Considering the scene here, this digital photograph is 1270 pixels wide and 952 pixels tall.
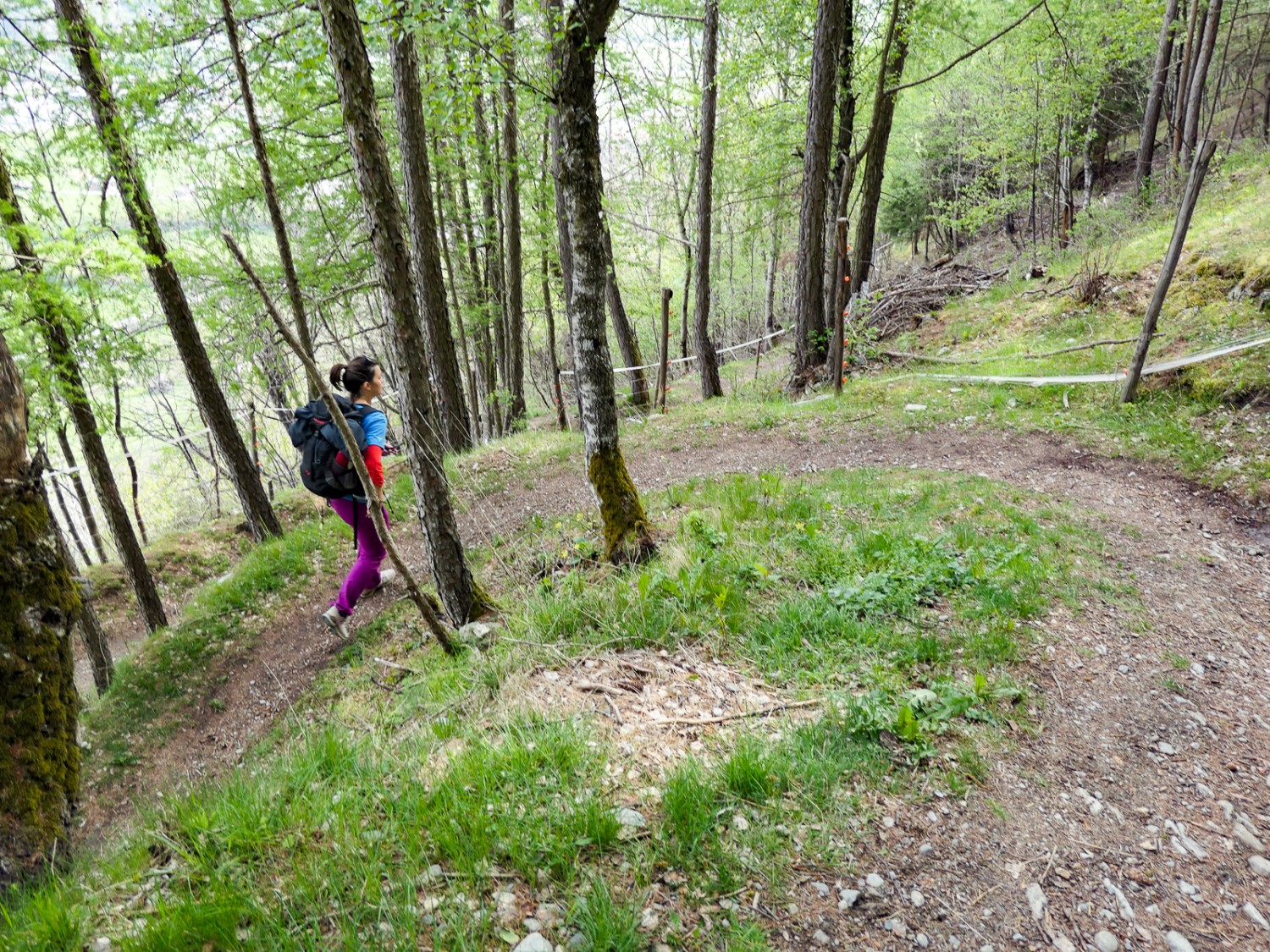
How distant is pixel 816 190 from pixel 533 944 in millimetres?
12051

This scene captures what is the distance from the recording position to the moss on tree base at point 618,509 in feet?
17.2

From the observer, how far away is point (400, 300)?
4.83 m

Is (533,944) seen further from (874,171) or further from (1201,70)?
(1201,70)

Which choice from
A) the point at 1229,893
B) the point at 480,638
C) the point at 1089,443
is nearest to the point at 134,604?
the point at 480,638

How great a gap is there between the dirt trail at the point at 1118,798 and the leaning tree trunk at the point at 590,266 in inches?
121

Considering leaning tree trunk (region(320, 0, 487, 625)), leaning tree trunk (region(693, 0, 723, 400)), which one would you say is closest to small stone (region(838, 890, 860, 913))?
leaning tree trunk (region(320, 0, 487, 625))

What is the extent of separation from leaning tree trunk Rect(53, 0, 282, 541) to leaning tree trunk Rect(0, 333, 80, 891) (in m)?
2.87

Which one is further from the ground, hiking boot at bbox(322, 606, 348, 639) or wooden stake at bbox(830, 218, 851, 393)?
wooden stake at bbox(830, 218, 851, 393)

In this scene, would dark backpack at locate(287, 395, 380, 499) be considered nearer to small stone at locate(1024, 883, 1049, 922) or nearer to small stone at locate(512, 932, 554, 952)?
small stone at locate(512, 932, 554, 952)

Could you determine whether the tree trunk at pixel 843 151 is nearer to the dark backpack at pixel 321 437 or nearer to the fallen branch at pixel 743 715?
the dark backpack at pixel 321 437

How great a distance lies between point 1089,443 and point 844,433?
3.09 metres

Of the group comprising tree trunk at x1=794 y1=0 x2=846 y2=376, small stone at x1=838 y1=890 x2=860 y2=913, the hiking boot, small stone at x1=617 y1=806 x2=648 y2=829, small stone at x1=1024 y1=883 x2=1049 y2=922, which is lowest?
the hiking boot

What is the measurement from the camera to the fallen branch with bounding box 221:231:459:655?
3176 mm

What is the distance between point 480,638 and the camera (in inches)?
193
